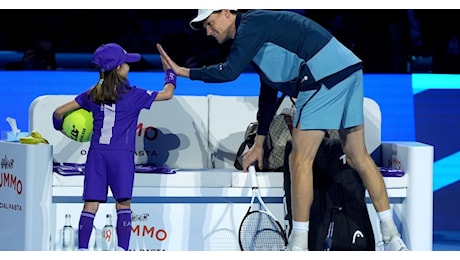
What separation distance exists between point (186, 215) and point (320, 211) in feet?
2.66

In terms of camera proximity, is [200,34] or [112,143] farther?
[200,34]

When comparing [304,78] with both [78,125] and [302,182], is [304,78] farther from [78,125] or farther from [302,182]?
[78,125]

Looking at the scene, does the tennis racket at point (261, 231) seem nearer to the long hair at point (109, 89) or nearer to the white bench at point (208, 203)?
the white bench at point (208, 203)

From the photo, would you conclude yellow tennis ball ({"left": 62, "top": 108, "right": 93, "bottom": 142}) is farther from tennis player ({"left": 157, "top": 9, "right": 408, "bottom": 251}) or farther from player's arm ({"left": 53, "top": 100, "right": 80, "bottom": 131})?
tennis player ({"left": 157, "top": 9, "right": 408, "bottom": 251})

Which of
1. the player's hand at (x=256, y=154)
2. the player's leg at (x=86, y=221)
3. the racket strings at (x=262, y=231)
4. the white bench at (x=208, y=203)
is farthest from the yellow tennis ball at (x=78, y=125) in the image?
the racket strings at (x=262, y=231)

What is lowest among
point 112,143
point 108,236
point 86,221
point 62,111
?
point 108,236

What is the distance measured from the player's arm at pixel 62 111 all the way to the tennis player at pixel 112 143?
9 centimetres

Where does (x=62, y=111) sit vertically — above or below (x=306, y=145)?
above

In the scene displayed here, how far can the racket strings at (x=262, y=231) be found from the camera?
6770 mm

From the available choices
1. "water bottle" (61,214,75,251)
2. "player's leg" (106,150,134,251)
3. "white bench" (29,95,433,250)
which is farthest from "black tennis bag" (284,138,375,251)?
"water bottle" (61,214,75,251)

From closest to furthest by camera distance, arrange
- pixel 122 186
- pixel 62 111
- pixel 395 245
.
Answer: pixel 395 245
pixel 122 186
pixel 62 111

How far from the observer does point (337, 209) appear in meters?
6.64

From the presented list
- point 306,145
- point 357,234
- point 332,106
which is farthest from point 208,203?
point 332,106

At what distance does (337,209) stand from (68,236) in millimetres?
1503
